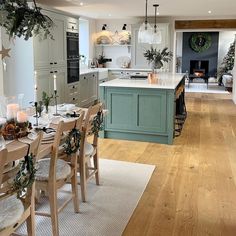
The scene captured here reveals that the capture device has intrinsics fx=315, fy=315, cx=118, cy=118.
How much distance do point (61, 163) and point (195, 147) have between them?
9.29 ft

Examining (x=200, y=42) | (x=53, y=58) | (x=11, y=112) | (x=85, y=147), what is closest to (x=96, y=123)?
(x=85, y=147)

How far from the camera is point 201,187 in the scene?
3518 mm

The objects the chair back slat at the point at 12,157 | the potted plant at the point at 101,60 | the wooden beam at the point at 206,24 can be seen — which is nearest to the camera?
the chair back slat at the point at 12,157

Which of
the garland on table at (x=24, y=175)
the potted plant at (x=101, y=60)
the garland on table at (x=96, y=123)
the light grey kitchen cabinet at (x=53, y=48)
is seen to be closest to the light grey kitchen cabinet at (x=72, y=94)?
the light grey kitchen cabinet at (x=53, y=48)

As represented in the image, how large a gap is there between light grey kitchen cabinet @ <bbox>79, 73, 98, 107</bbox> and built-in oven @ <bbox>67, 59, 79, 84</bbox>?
1.30 ft

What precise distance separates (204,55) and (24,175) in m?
14.3

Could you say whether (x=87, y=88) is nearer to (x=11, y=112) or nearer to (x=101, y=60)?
(x=101, y=60)

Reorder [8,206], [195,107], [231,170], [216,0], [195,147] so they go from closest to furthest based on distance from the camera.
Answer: [8,206]
[231,170]
[195,147]
[216,0]
[195,107]

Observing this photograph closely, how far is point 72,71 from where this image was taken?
6957mm

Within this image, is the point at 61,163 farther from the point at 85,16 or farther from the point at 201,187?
the point at 85,16

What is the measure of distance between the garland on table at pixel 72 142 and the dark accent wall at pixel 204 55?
43.7ft

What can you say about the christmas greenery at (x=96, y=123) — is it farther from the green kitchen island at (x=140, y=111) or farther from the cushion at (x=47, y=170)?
the green kitchen island at (x=140, y=111)

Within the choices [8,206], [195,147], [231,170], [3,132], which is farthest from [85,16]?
[8,206]

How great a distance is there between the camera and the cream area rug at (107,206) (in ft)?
8.70
